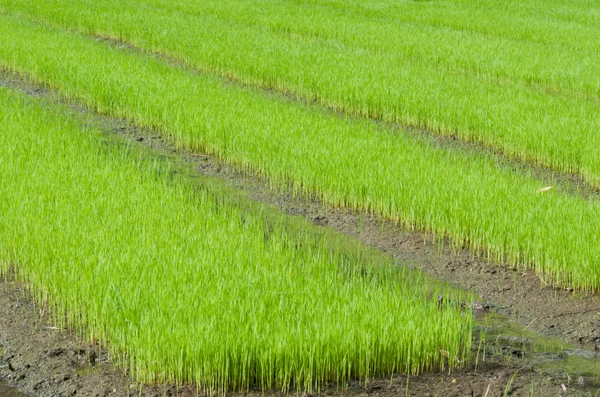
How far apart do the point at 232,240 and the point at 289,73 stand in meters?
5.49

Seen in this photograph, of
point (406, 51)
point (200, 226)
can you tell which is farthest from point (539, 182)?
point (406, 51)

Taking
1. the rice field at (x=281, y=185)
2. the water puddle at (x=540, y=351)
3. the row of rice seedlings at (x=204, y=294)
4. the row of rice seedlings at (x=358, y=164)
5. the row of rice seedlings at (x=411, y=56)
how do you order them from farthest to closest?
1. the row of rice seedlings at (x=411, y=56)
2. the row of rice seedlings at (x=358, y=164)
3. the water puddle at (x=540, y=351)
4. the rice field at (x=281, y=185)
5. the row of rice seedlings at (x=204, y=294)

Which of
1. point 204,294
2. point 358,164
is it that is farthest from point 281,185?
point 204,294

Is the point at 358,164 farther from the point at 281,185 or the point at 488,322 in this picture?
the point at 488,322

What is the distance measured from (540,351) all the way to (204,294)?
1.42m

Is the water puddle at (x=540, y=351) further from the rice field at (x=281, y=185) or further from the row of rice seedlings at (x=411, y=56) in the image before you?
the row of rice seedlings at (x=411, y=56)

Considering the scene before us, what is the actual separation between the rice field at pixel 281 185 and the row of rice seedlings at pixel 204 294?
12mm

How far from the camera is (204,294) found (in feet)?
13.2

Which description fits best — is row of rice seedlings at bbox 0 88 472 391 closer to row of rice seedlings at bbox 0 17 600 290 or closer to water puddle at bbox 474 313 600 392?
water puddle at bbox 474 313 600 392

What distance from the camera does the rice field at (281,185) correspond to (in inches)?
151

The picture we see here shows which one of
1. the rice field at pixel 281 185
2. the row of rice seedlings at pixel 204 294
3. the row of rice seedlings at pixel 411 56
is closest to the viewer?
the row of rice seedlings at pixel 204 294

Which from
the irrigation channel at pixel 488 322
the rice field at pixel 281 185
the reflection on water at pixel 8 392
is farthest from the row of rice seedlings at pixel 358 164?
the reflection on water at pixel 8 392

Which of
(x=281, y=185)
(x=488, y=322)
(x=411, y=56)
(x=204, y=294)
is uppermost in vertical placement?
(x=204, y=294)

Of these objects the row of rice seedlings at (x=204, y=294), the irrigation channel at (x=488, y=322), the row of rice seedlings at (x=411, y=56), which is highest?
the row of rice seedlings at (x=204, y=294)
